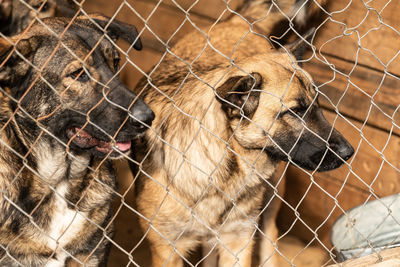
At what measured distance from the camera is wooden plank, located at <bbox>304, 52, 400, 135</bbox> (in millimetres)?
4070

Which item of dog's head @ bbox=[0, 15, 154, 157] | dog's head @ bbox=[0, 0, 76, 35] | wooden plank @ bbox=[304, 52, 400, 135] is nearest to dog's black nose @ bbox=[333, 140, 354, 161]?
wooden plank @ bbox=[304, 52, 400, 135]

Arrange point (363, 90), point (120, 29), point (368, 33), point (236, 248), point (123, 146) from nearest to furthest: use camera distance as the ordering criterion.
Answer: point (123, 146) → point (120, 29) → point (236, 248) → point (368, 33) → point (363, 90)

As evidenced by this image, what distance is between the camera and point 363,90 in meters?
4.21

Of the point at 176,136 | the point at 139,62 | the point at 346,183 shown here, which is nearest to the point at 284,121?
the point at 176,136

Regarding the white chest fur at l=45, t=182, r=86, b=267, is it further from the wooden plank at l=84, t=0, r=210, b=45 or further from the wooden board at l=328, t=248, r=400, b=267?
the wooden plank at l=84, t=0, r=210, b=45

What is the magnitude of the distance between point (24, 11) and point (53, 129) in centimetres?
209

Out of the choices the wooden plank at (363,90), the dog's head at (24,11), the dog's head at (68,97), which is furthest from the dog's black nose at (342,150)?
the dog's head at (24,11)

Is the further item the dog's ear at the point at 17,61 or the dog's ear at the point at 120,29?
the dog's ear at the point at 120,29

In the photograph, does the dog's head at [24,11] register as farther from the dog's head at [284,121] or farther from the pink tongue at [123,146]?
the dog's head at [284,121]

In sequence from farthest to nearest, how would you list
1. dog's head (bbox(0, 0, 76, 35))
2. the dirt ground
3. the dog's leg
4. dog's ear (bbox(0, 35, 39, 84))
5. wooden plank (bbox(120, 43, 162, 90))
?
wooden plank (bbox(120, 43, 162, 90))
dog's head (bbox(0, 0, 76, 35))
the dirt ground
the dog's leg
dog's ear (bbox(0, 35, 39, 84))

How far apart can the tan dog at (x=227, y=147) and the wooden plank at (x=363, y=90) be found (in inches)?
35.0

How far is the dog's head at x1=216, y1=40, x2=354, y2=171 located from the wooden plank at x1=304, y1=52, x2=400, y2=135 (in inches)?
33.6

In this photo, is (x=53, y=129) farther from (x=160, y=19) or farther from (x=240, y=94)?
(x=160, y=19)

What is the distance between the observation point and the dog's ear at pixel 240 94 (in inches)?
112
